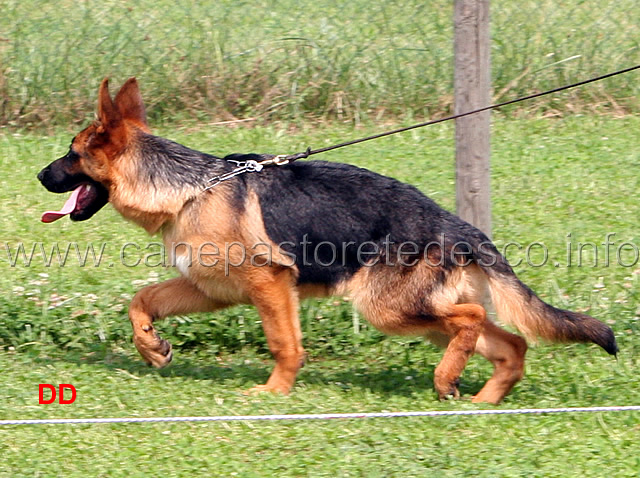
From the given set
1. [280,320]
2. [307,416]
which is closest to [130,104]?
[280,320]

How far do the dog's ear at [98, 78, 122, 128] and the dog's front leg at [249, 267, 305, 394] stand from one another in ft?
3.43

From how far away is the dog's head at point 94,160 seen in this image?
4.95 metres

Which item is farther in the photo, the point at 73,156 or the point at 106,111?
the point at 73,156

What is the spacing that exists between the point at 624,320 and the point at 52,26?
6.01m

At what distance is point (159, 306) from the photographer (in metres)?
5.23

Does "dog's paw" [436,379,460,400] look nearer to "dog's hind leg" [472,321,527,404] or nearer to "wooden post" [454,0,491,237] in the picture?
"dog's hind leg" [472,321,527,404]

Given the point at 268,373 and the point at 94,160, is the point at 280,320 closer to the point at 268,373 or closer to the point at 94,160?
the point at 268,373

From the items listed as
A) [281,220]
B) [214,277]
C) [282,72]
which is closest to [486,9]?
[281,220]

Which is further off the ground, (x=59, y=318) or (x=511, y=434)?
(x=59, y=318)

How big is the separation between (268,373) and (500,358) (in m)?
1.26

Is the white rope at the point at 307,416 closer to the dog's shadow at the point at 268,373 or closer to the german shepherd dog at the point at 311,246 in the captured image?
the german shepherd dog at the point at 311,246

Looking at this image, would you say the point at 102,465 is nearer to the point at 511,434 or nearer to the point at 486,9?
the point at 511,434

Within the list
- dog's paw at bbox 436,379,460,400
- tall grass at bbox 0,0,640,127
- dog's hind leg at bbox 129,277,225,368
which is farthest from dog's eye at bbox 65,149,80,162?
tall grass at bbox 0,0,640,127

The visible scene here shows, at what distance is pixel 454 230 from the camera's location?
4.89 meters
